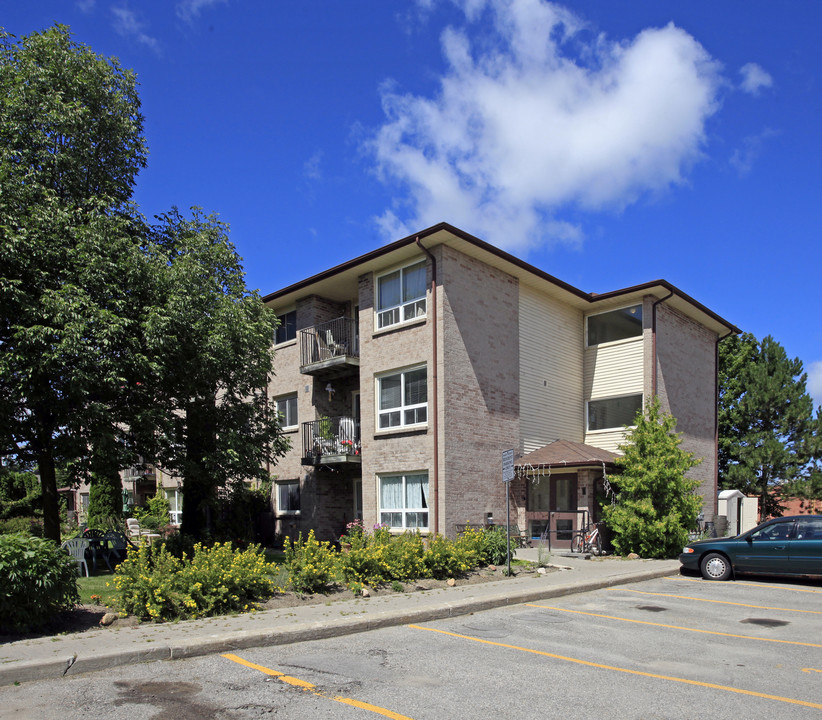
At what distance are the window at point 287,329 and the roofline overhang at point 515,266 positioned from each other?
2.99 feet

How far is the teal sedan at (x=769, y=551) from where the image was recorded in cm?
1325

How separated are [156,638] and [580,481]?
1389 centimetres

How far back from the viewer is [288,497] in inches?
944

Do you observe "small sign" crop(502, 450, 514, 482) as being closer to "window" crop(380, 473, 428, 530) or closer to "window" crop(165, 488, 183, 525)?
"window" crop(380, 473, 428, 530)

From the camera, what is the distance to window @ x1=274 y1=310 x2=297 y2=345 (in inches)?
976

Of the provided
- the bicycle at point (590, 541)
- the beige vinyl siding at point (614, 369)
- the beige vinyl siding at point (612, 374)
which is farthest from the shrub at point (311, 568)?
the beige vinyl siding at point (614, 369)

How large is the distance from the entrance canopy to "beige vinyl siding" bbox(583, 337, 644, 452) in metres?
1.69

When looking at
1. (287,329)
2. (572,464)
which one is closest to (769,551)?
(572,464)

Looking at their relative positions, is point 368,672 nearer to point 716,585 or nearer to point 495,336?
→ point 716,585

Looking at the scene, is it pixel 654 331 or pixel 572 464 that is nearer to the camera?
pixel 572 464

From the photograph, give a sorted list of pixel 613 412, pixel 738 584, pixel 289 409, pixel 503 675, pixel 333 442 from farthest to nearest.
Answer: pixel 289 409 → pixel 613 412 → pixel 333 442 → pixel 738 584 → pixel 503 675

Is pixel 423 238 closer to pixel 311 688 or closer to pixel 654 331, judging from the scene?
pixel 654 331

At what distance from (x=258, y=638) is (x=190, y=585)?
1778mm

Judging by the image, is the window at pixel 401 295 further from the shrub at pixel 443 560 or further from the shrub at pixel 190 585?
the shrub at pixel 190 585
